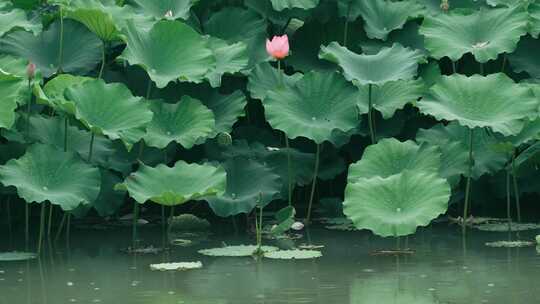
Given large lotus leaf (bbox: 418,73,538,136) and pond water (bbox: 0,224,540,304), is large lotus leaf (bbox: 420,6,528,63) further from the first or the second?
pond water (bbox: 0,224,540,304)

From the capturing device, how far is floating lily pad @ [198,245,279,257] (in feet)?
17.9

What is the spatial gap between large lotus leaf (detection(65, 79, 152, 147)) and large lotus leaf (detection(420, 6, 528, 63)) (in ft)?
5.43

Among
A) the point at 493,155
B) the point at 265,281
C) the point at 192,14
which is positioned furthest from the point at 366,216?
the point at 192,14

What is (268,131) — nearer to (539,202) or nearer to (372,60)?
(372,60)

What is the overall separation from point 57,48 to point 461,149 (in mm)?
2128

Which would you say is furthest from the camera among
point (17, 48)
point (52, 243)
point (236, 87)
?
point (236, 87)

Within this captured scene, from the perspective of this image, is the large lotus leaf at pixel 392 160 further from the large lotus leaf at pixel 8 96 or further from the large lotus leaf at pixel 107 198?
the large lotus leaf at pixel 8 96

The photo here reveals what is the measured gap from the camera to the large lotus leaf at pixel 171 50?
6.09 meters

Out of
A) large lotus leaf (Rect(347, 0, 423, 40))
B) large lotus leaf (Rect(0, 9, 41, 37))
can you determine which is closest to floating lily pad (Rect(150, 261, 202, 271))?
large lotus leaf (Rect(0, 9, 41, 37))

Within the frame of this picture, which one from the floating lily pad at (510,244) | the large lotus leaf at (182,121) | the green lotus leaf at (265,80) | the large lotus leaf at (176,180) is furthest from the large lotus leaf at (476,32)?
the large lotus leaf at (176,180)

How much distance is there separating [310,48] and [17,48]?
1.63m

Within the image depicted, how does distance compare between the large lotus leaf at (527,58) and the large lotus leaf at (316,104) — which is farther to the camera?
the large lotus leaf at (527,58)

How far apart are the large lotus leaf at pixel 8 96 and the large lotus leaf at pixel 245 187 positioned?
997 mm

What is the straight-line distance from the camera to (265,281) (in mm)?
4906
